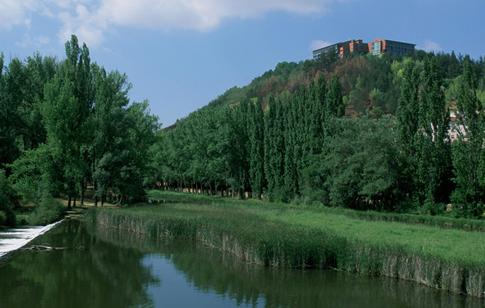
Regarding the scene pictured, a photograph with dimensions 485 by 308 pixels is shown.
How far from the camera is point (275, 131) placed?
59156 mm

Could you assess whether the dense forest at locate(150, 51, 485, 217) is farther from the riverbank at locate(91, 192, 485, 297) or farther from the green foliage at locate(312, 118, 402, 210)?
the riverbank at locate(91, 192, 485, 297)

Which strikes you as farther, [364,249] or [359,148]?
[359,148]

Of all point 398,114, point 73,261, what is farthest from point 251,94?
point 73,261

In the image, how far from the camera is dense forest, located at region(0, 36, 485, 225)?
1526 inches

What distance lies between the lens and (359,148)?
43.5 meters

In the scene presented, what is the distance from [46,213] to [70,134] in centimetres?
1172

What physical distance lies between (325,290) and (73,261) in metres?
10.9

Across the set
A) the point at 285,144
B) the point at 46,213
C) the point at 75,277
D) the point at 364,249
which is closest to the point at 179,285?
the point at 75,277

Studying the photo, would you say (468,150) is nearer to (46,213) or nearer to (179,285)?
(179,285)

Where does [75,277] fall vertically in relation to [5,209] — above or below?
below

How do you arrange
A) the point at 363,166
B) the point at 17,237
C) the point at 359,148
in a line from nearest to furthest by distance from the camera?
the point at 17,237 < the point at 363,166 < the point at 359,148

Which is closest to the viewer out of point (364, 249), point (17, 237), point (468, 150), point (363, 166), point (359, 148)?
point (364, 249)

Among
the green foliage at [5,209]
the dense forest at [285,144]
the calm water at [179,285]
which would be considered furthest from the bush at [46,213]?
the calm water at [179,285]

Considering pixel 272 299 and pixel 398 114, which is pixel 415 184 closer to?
pixel 398 114
